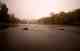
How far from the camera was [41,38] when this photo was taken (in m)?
0.83

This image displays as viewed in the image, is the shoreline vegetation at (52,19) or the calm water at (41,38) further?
the shoreline vegetation at (52,19)

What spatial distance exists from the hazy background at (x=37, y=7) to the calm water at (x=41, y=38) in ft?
0.29

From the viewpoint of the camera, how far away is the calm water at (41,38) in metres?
0.69

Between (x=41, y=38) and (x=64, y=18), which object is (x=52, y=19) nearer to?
(x=64, y=18)

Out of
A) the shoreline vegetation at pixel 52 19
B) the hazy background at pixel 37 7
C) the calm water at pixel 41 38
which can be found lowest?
the calm water at pixel 41 38

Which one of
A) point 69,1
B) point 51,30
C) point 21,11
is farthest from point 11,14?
point 69,1

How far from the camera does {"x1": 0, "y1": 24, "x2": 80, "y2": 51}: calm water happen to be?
0.69 metres

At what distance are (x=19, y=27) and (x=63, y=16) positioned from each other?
34cm

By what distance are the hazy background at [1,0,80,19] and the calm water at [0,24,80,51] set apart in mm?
90

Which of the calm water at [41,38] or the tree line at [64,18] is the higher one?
the tree line at [64,18]

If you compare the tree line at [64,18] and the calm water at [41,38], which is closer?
the calm water at [41,38]

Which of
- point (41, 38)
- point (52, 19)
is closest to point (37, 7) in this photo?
point (52, 19)

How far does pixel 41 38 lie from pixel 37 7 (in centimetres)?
25

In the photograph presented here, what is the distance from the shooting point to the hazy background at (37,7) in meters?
0.95
